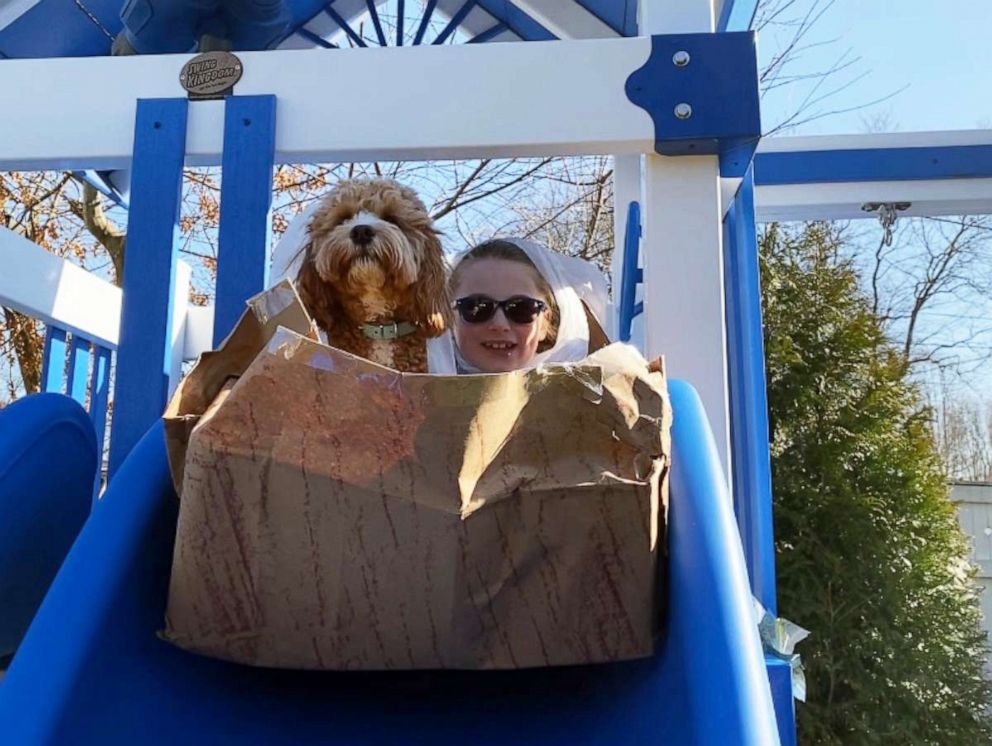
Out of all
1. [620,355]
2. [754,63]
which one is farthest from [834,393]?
[620,355]

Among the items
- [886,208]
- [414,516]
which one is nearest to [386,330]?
[414,516]

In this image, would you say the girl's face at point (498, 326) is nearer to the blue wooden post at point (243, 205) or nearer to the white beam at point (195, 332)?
the blue wooden post at point (243, 205)

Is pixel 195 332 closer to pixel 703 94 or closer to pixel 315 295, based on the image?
pixel 315 295

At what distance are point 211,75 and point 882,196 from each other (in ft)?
5.92

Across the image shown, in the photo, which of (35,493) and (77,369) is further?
(77,369)

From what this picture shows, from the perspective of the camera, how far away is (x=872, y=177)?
2.45 m

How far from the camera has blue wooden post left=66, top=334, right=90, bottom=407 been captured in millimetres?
2600

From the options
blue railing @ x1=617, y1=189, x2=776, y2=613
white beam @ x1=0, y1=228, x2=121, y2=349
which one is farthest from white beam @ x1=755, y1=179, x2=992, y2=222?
white beam @ x1=0, y1=228, x2=121, y2=349

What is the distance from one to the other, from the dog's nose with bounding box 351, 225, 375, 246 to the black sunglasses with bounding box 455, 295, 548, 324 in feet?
1.01

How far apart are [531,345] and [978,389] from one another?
7.00 metres

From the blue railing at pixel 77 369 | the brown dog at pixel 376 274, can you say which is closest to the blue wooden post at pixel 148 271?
the brown dog at pixel 376 274

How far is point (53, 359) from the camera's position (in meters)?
2.48

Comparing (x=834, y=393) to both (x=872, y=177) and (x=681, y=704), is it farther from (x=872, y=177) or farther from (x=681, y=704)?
(x=681, y=704)

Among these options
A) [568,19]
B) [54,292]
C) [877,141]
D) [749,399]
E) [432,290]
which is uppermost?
[568,19]
